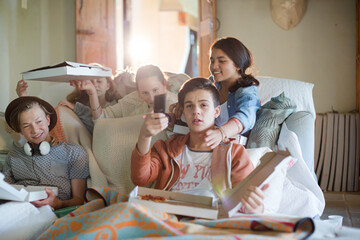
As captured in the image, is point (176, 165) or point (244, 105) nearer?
point (176, 165)

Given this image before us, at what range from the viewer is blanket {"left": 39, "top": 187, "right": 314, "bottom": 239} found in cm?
109

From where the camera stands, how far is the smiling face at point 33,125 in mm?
1786

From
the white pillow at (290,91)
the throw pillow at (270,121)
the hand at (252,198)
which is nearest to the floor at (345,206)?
the white pillow at (290,91)

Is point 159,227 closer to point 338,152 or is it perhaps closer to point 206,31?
point 338,152

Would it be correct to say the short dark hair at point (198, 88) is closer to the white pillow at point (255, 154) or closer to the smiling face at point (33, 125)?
the white pillow at point (255, 154)

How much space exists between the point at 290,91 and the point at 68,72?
3.70 feet

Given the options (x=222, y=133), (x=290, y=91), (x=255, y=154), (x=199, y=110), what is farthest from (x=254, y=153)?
(x=290, y=91)

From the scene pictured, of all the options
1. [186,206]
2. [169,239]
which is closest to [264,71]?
[186,206]

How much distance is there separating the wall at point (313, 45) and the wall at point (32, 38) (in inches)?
64.8

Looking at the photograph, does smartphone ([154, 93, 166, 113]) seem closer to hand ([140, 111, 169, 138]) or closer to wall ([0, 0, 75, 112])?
hand ([140, 111, 169, 138])

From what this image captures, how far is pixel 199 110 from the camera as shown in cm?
161

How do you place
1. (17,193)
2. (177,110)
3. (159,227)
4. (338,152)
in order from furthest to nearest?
(338,152)
(177,110)
(17,193)
(159,227)

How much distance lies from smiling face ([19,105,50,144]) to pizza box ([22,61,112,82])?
161 mm

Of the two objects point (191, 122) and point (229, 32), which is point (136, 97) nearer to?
point (191, 122)
